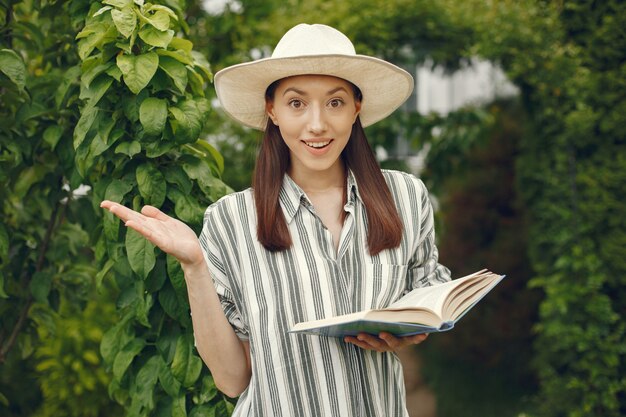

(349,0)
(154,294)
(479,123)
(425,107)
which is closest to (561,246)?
(479,123)

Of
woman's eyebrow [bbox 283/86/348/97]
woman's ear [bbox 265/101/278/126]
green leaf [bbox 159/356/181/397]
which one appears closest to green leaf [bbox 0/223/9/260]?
green leaf [bbox 159/356/181/397]

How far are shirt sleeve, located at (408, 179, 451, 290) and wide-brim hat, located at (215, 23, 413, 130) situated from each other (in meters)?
0.28

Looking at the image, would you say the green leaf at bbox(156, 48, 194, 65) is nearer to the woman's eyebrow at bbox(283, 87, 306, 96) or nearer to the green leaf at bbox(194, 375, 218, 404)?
the woman's eyebrow at bbox(283, 87, 306, 96)

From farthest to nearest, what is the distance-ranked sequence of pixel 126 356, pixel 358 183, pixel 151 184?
1. pixel 126 356
2. pixel 151 184
3. pixel 358 183

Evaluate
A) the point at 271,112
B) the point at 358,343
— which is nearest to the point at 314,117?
the point at 271,112

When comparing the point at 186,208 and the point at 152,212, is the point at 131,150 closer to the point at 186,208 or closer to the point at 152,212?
the point at 186,208

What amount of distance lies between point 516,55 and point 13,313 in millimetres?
3036

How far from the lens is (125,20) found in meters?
2.38

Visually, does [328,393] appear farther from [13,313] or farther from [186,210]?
[13,313]

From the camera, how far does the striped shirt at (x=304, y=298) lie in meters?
2.02

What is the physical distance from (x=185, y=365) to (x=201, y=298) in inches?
24.3

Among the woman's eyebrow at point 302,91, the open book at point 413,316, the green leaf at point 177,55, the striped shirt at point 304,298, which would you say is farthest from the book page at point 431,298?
the green leaf at point 177,55

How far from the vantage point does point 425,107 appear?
Result: 7.97 m

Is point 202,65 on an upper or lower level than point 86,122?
upper
